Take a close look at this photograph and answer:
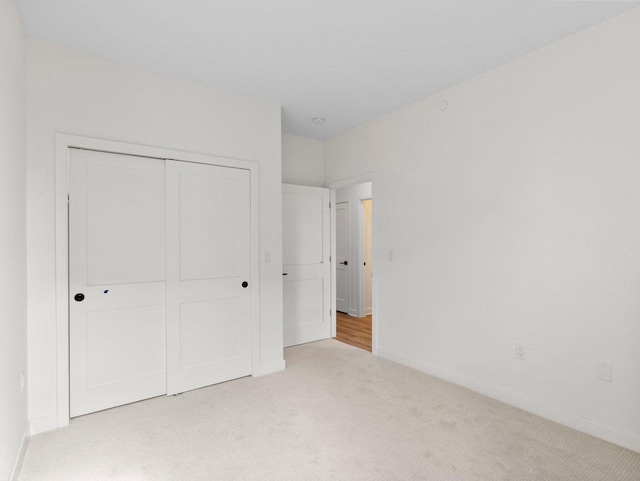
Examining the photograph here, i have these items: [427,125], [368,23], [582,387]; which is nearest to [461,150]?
[427,125]

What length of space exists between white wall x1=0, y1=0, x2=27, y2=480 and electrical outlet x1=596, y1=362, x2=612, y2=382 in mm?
3421

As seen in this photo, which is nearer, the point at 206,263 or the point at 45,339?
the point at 45,339

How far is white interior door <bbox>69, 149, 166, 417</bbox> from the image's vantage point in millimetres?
2611

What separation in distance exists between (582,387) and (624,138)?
1676mm

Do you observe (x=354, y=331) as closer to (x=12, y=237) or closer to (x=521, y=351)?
(x=521, y=351)

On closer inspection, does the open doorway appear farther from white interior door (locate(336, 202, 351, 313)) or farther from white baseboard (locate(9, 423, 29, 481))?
white baseboard (locate(9, 423, 29, 481))

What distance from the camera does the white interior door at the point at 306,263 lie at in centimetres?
441

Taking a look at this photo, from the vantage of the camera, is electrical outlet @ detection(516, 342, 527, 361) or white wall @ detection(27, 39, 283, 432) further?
electrical outlet @ detection(516, 342, 527, 361)

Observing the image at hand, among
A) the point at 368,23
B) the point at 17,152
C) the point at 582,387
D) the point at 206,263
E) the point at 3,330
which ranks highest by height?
the point at 368,23

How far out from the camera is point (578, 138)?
243 cm

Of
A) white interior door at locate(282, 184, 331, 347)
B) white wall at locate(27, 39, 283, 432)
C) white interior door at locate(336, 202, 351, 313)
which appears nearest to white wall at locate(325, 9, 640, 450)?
white interior door at locate(282, 184, 331, 347)

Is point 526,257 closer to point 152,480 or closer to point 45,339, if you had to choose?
point 152,480

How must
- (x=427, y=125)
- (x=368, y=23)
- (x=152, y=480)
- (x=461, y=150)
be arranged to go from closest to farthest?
(x=152, y=480)
(x=368, y=23)
(x=461, y=150)
(x=427, y=125)

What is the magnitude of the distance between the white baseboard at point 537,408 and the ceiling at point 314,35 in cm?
265
